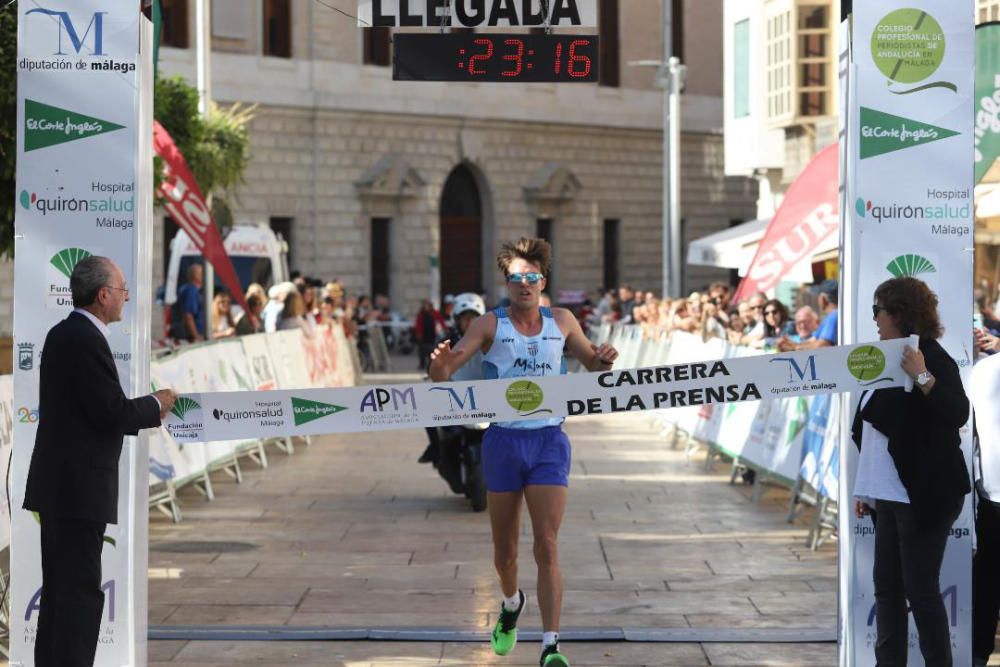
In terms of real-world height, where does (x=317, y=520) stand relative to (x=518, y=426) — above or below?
below

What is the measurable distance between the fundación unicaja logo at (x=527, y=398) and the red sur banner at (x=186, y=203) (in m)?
9.07

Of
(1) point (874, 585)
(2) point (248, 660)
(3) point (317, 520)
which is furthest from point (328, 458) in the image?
(1) point (874, 585)

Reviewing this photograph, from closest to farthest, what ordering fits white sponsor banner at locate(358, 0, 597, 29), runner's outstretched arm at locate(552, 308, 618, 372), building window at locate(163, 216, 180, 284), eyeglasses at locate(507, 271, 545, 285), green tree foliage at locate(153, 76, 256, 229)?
eyeglasses at locate(507, 271, 545, 285), runner's outstretched arm at locate(552, 308, 618, 372), white sponsor banner at locate(358, 0, 597, 29), green tree foliage at locate(153, 76, 256, 229), building window at locate(163, 216, 180, 284)

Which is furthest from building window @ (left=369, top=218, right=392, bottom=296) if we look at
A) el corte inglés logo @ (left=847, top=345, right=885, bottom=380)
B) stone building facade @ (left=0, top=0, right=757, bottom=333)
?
el corte inglés logo @ (left=847, top=345, right=885, bottom=380)

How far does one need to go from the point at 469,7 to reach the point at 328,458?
10855 millimetres

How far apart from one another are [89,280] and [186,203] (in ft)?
34.2

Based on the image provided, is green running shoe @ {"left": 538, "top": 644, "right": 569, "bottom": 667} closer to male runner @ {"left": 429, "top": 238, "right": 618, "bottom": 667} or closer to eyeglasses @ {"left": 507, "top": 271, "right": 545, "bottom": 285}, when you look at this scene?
male runner @ {"left": 429, "top": 238, "right": 618, "bottom": 667}

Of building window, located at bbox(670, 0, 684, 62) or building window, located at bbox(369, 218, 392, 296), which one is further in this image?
building window, located at bbox(670, 0, 684, 62)

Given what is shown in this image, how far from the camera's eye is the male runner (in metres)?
7.92

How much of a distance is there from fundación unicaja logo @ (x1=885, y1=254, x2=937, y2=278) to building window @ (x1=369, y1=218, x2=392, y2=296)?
38294mm

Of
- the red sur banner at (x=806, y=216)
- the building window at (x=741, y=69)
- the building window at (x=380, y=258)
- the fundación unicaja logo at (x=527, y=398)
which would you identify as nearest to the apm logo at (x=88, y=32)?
the fundación unicaja logo at (x=527, y=398)

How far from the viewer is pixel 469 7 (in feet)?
28.5

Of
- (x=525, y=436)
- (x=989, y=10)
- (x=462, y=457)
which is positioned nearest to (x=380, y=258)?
(x=989, y=10)

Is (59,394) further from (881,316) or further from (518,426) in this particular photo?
(881,316)
